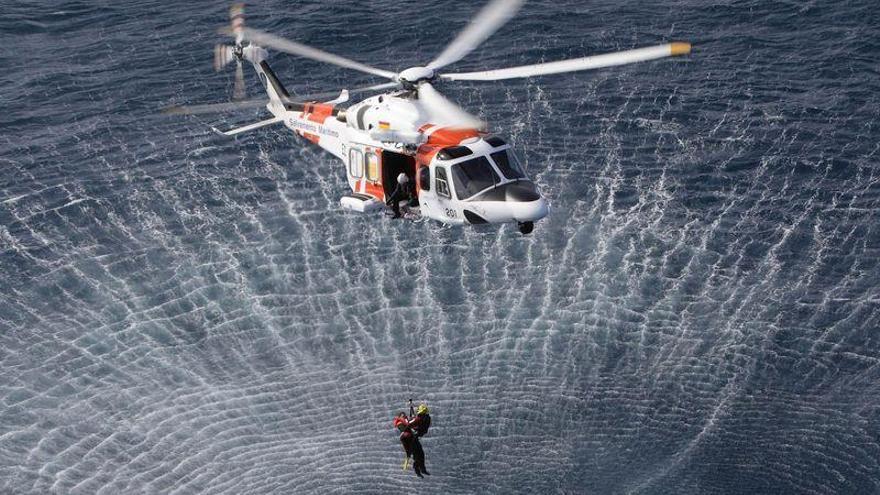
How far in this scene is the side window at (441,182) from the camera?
37.3m

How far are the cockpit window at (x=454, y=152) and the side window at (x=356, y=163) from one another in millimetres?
4256

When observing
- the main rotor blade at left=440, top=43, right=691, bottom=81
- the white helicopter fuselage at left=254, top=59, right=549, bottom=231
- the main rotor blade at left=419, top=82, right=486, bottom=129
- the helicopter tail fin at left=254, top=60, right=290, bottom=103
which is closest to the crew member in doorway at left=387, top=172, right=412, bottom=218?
the white helicopter fuselage at left=254, top=59, right=549, bottom=231

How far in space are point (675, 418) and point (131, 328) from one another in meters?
20.9

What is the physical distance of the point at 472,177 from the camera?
3703 cm

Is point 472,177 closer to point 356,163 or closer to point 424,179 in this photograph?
point 424,179

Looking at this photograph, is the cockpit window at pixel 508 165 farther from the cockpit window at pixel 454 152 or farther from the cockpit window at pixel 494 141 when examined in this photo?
the cockpit window at pixel 454 152

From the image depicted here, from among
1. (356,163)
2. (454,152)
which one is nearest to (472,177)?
(454,152)

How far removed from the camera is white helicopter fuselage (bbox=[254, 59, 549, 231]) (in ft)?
120

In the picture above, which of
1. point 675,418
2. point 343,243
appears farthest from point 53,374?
point 675,418

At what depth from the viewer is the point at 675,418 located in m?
39.2

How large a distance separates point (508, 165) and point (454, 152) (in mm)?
1848

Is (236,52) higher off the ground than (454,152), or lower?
higher

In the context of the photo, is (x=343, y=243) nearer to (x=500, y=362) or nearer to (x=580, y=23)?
(x=500, y=362)

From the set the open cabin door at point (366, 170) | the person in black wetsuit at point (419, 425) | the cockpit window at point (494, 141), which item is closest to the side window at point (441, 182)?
the cockpit window at point (494, 141)
